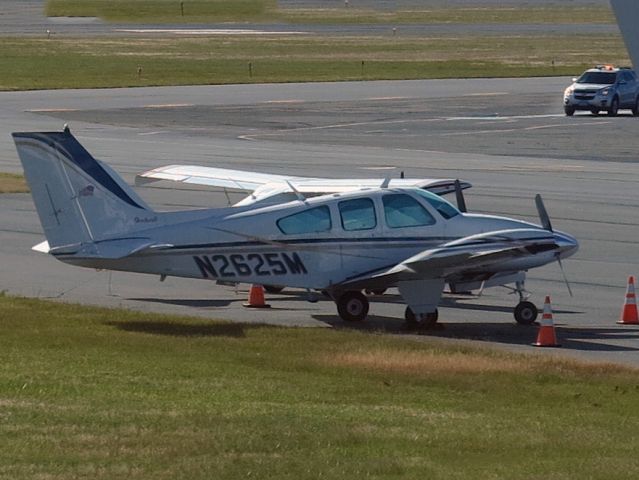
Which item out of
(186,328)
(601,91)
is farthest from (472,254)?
(601,91)

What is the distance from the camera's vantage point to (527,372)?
15.8m

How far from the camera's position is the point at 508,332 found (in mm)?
19828

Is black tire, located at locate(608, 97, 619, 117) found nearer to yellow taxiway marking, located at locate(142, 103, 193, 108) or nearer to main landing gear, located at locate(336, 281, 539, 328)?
yellow taxiway marking, located at locate(142, 103, 193, 108)

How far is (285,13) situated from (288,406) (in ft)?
372

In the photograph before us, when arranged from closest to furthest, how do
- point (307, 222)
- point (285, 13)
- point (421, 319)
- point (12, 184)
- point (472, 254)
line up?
point (472, 254), point (421, 319), point (307, 222), point (12, 184), point (285, 13)

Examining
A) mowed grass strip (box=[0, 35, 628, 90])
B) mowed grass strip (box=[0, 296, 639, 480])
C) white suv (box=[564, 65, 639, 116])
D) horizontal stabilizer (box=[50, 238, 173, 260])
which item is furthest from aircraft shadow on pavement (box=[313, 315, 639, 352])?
mowed grass strip (box=[0, 35, 628, 90])

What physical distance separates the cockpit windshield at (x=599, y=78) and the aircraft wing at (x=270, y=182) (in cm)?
3399

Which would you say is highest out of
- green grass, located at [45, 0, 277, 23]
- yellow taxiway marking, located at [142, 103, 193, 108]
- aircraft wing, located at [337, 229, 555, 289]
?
green grass, located at [45, 0, 277, 23]

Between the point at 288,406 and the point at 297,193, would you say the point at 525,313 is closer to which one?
the point at 297,193

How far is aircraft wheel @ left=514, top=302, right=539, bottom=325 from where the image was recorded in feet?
66.5

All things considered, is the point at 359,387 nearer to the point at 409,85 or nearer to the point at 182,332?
→ the point at 182,332

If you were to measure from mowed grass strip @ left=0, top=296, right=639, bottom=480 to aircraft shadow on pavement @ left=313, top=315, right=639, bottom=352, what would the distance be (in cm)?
106

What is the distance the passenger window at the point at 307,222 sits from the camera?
1994cm

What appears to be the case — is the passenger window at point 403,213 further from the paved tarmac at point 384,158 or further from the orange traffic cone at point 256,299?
the orange traffic cone at point 256,299
